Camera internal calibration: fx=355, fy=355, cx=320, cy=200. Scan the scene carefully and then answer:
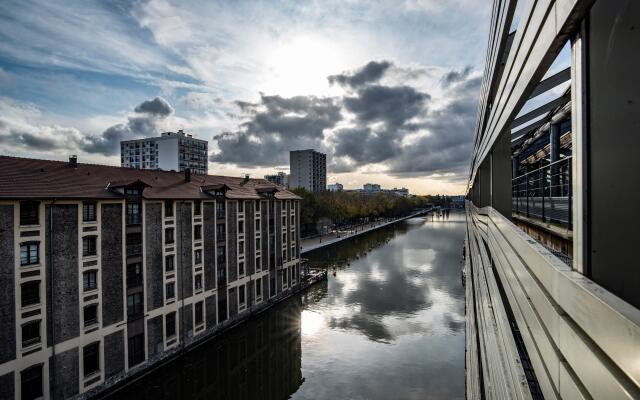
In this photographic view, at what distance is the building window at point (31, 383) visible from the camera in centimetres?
1362

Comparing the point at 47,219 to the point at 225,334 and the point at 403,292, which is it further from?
the point at 403,292

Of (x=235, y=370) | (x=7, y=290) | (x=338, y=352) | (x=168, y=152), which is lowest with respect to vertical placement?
(x=235, y=370)

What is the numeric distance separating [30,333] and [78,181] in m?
6.73

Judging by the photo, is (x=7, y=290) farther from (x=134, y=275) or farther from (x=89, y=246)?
(x=134, y=275)

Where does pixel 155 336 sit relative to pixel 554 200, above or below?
below

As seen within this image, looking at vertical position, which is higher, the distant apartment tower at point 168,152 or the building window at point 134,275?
the distant apartment tower at point 168,152

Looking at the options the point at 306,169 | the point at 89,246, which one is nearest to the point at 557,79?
the point at 89,246

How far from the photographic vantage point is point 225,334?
23.1 meters

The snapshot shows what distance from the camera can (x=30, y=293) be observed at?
45.5 feet

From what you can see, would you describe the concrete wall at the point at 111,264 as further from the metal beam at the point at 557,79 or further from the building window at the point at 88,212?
the metal beam at the point at 557,79

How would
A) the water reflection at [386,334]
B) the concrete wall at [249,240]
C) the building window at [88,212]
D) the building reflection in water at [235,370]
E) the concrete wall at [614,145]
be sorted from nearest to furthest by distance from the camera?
1. the concrete wall at [614,145]
2. the building window at [88,212]
3. the building reflection in water at [235,370]
4. the water reflection at [386,334]
5. the concrete wall at [249,240]

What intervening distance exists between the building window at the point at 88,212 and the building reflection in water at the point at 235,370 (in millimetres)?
8112

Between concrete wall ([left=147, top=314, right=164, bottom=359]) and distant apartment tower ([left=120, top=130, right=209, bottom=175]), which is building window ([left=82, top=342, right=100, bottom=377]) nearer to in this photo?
concrete wall ([left=147, top=314, right=164, bottom=359])

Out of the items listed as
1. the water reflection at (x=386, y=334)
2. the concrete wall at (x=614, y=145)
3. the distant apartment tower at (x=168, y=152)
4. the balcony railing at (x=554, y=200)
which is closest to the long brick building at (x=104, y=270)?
the water reflection at (x=386, y=334)
